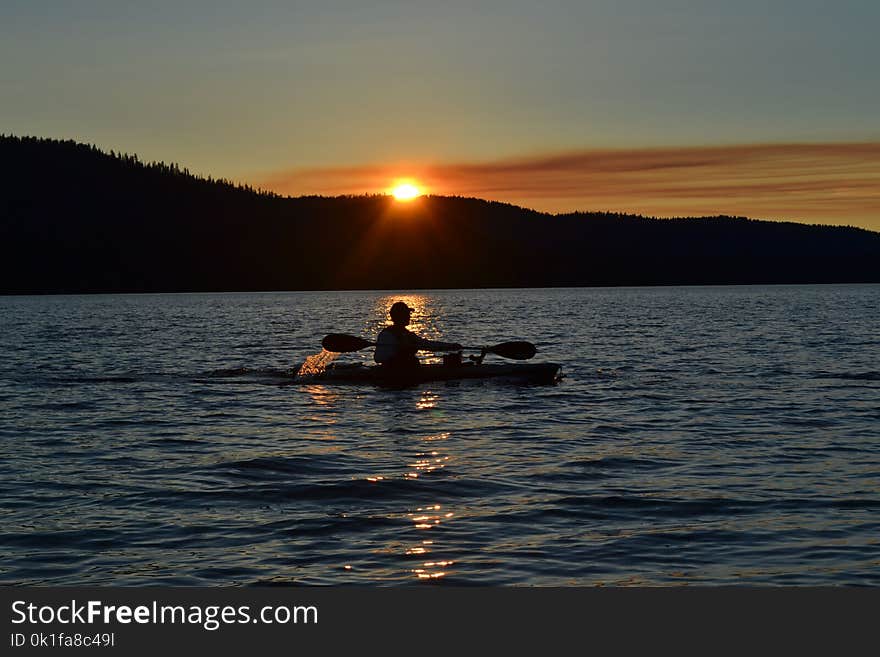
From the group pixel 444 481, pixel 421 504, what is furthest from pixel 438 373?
pixel 421 504

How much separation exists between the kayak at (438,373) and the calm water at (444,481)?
0.33m

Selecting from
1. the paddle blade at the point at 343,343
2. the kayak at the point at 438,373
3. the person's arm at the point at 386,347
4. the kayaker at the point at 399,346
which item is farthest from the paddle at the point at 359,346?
the kayaker at the point at 399,346

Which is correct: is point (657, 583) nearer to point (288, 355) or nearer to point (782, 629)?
point (782, 629)

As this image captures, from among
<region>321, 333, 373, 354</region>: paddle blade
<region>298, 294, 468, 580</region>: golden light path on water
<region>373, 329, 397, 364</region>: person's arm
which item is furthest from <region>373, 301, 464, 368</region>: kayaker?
<region>321, 333, 373, 354</region>: paddle blade

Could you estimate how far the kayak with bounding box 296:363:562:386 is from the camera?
2427cm

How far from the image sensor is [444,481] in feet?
45.4

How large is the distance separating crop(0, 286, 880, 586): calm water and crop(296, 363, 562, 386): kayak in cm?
33

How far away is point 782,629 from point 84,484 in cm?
978

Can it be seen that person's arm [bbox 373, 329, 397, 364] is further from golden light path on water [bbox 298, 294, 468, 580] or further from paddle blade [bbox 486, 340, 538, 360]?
paddle blade [bbox 486, 340, 538, 360]

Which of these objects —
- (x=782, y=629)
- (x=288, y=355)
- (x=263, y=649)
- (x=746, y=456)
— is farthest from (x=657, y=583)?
(x=288, y=355)

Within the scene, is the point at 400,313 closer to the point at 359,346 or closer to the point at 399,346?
the point at 399,346

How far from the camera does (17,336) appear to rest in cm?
5769

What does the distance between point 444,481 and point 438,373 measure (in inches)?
418

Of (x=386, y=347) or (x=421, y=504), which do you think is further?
(x=386, y=347)
